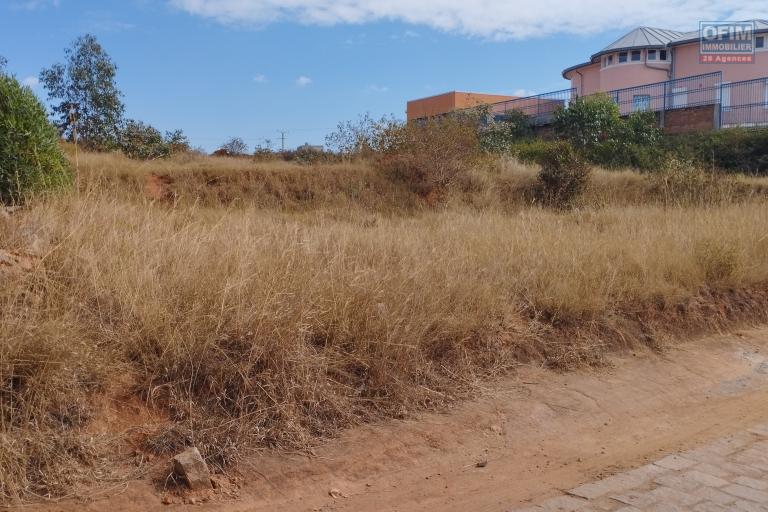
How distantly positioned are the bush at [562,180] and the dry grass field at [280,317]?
22.4ft

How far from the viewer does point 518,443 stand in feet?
Result: 16.6

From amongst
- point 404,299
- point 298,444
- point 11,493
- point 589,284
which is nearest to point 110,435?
point 11,493

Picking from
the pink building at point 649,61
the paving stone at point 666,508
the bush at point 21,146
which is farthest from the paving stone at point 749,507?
the pink building at point 649,61

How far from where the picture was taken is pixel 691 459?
4820 millimetres

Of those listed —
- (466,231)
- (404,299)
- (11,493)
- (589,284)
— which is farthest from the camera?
(466,231)

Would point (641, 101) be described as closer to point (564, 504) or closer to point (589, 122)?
point (589, 122)

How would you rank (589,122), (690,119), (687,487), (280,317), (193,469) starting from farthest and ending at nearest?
1. (690,119)
2. (589,122)
3. (280,317)
4. (687,487)
5. (193,469)

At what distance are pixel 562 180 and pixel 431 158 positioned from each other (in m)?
3.06

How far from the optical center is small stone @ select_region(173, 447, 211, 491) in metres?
3.95

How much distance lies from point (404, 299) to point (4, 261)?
299 centimetres

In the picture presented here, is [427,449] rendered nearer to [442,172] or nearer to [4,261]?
[4,261]

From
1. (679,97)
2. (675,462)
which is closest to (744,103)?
(679,97)

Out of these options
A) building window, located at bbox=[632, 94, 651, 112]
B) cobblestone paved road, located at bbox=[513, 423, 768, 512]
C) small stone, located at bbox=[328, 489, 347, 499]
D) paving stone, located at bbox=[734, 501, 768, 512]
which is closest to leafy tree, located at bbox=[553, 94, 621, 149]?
building window, located at bbox=[632, 94, 651, 112]

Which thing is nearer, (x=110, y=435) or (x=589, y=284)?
(x=110, y=435)
